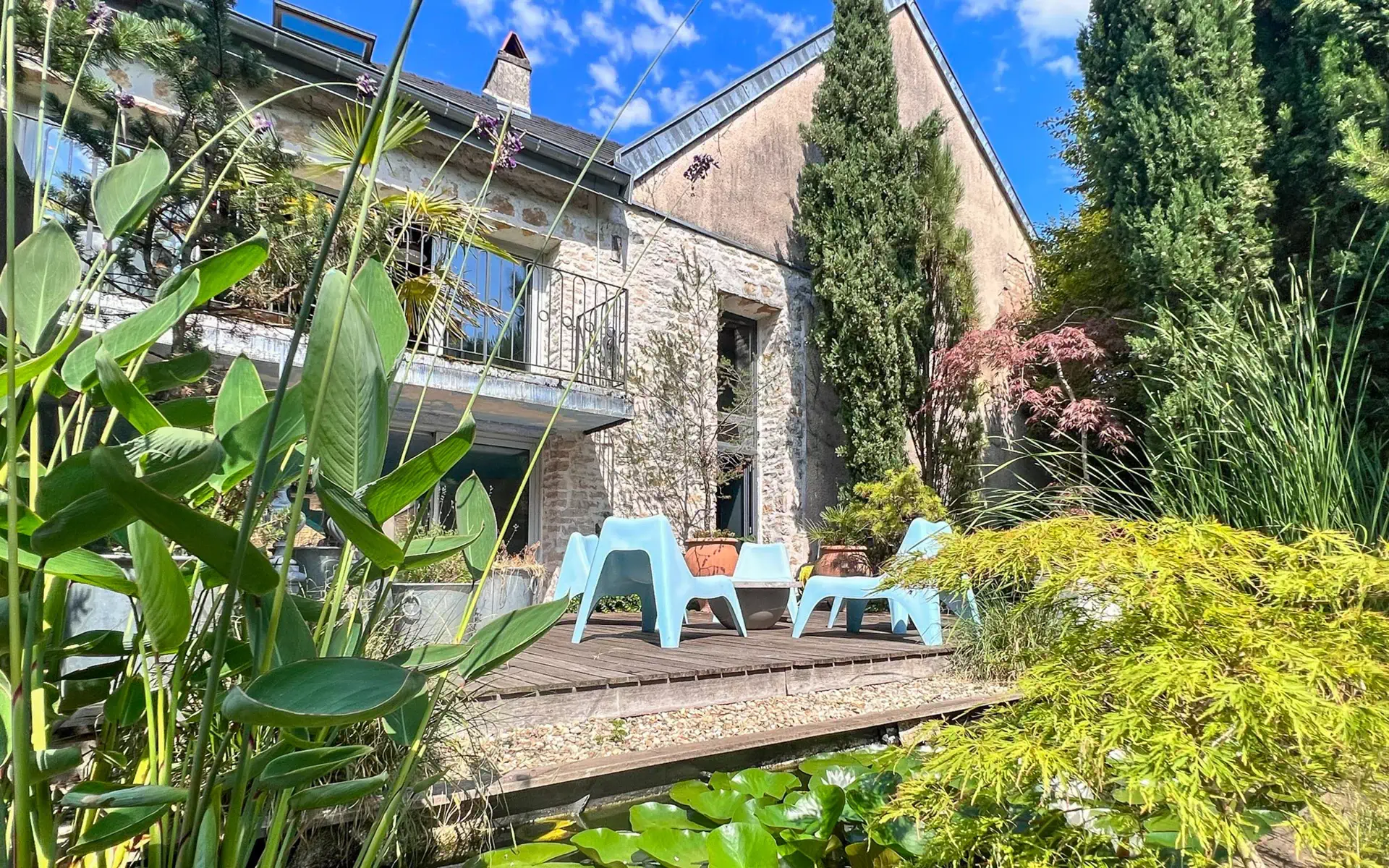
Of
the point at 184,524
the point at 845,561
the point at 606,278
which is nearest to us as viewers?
the point at 184,524

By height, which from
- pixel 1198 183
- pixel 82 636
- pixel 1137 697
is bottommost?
pixel 1137 697

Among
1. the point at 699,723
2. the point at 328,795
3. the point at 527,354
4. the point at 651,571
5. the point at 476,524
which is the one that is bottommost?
the point at 699,723

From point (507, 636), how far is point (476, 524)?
15 cm

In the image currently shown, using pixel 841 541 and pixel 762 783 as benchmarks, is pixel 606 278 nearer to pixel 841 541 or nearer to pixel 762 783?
pixel 841 541

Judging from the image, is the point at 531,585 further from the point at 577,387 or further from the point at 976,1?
the point at 976,1

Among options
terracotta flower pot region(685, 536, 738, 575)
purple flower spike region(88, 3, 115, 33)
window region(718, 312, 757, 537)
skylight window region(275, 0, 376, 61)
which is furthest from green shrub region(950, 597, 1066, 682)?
skylight window region(275, 0, 376, 61)

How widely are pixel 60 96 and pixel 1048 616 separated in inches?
224

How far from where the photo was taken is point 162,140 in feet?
9.93

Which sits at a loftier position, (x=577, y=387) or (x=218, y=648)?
(x=577, y=387)

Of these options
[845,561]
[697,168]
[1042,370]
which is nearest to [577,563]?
[845,561]

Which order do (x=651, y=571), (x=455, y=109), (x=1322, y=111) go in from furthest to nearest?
(x=455, y=109)
(x=1322, y=111)
(x=651, y=571)

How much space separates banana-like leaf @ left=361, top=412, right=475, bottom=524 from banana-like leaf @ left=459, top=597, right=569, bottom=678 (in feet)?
0.58

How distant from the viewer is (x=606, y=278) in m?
7.86

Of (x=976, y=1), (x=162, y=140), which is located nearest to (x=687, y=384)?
(x=162, y=140)
